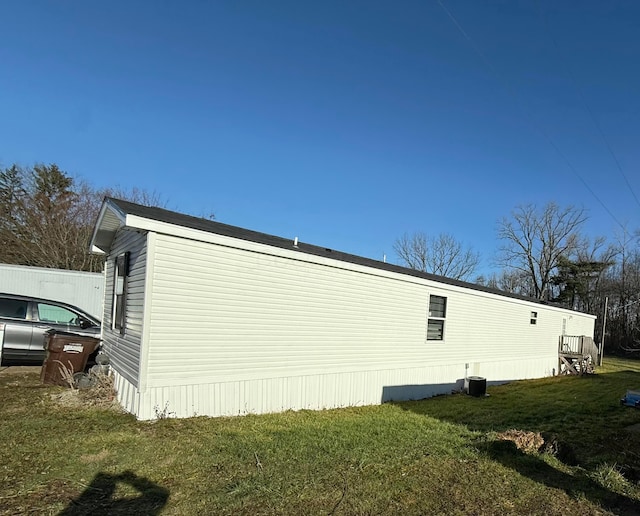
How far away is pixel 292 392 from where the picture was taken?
790 centimetres

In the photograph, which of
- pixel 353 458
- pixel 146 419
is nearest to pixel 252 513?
pixel 353 458

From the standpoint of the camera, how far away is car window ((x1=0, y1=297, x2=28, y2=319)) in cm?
909

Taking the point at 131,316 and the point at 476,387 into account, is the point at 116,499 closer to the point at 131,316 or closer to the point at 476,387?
the point at 131,316

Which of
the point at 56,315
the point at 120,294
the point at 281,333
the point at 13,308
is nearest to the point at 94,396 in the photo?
the point at 120,294

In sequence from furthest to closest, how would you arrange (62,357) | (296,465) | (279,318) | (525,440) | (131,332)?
(62,357) → (279,318) → (131,332) → (525,440) → (296,465)

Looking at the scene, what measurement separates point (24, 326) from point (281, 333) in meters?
5.76

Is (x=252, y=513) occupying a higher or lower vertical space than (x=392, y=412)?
higher

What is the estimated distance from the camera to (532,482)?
423 cm

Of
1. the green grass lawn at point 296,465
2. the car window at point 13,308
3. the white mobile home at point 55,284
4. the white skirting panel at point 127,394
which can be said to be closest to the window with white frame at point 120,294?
the white skirting panel at point 127,394

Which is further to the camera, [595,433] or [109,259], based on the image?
[109,259]

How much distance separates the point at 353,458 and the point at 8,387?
6.45 metres

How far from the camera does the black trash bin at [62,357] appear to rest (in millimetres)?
7762

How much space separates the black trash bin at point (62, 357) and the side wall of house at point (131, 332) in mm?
527

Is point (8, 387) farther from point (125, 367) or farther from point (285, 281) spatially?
point (285, 281)
